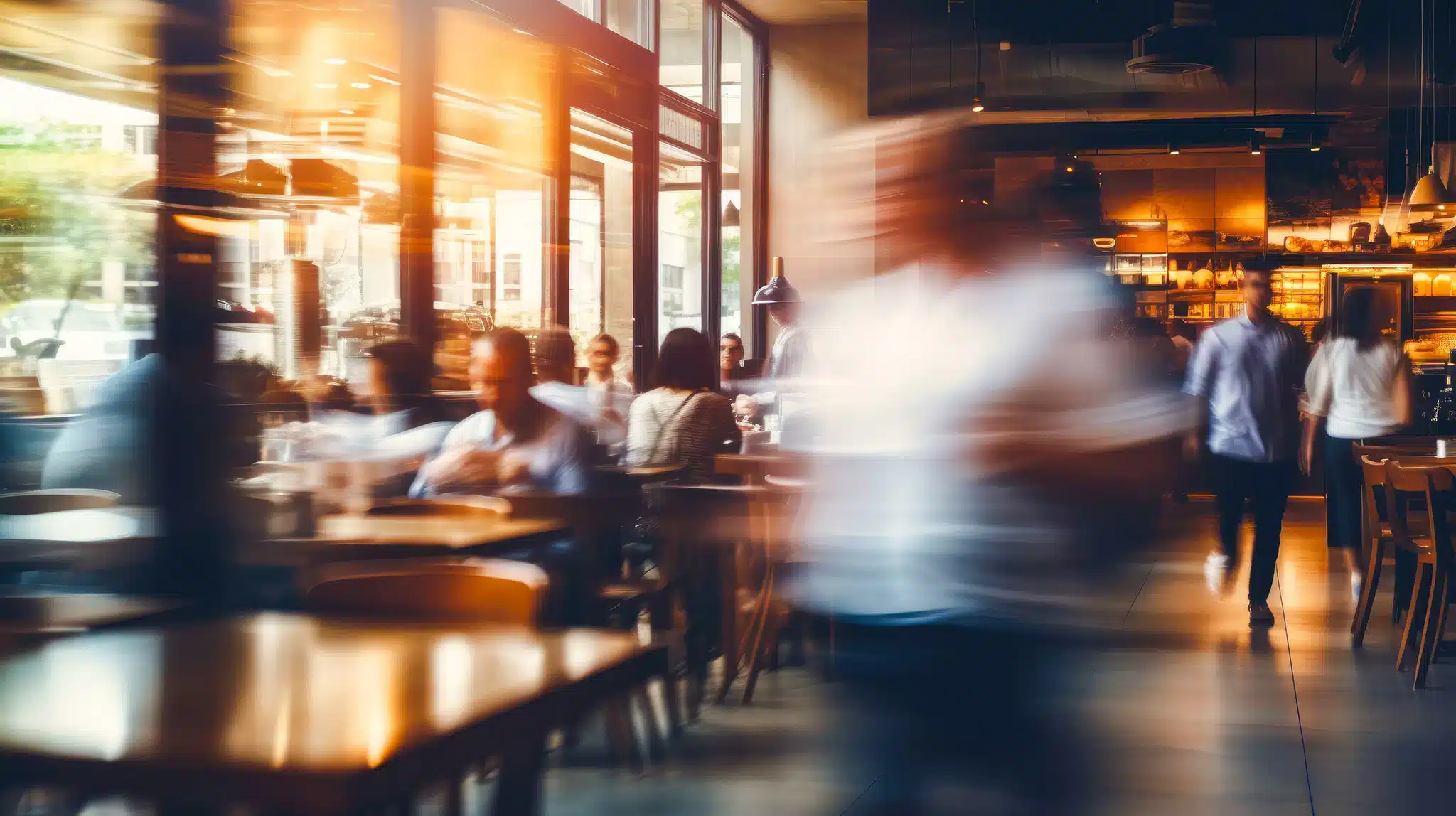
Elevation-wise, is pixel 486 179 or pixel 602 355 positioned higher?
pixel 486 179

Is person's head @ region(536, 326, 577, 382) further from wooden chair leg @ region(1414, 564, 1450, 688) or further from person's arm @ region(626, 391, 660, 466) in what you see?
wooden chair leg @ region(1414, 564, 1450, 688)

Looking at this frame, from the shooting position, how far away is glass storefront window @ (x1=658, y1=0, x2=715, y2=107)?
11.2 metres

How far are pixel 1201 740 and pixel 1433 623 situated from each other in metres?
1.39

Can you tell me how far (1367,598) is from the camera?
19.1 ft

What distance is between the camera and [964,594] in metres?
2.64

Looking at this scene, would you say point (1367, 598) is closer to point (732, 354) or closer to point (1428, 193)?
point (1428, 193)

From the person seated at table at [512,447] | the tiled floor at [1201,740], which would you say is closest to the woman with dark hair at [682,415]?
the person seated at table at [512,447]

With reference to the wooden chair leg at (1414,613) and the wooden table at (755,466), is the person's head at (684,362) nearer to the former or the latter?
the wooden table at (755,466)

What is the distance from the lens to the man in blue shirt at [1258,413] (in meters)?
5.98

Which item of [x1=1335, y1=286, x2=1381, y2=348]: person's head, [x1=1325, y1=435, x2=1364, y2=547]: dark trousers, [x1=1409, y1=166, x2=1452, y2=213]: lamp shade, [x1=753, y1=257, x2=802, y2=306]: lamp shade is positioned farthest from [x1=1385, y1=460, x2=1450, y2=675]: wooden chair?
[x1=753, y1=257, x2=802, y2=306]: lamp shade

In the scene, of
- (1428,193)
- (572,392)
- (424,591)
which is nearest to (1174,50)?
(1428,193)

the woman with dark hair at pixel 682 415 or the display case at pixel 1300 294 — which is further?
the display case at pixel 1300 294

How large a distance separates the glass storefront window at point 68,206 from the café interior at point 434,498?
0.02 m

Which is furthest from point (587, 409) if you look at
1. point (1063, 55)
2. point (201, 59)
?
point (1063, 55)
